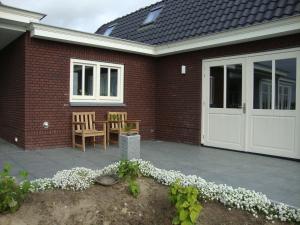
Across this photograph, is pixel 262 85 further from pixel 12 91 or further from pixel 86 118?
pixel 12 91

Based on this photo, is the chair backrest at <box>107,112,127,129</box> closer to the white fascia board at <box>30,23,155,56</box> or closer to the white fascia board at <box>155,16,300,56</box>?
the white fascia board at <box>30,23,155,56</box>

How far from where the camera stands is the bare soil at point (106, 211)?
346cm

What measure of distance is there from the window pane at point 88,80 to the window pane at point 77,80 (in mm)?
190

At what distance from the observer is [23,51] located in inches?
316

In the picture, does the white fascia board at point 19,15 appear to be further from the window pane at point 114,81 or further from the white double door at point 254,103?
the white double door at point 254,103

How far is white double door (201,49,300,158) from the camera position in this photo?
714 cm

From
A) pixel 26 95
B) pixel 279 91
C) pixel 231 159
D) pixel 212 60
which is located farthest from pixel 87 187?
pixel 212 60

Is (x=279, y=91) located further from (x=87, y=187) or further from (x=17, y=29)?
(x=17, y=29)

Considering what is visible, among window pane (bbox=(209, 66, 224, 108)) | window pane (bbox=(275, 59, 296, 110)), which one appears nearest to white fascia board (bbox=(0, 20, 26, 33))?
window pane (bbox=(209, 66, 224, 108))

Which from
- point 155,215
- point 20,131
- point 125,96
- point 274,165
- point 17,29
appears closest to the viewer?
point 155,215

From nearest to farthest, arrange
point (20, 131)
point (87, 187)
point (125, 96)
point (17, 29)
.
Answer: point (87, 187)
point (17, 29)
point (20, 131)
point (125, 96)

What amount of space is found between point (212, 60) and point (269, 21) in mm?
2105

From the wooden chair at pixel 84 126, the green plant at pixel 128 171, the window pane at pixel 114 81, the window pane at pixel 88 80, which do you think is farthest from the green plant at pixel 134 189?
the window pane at pixel 114 81

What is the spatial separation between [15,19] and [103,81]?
2.99 metres
